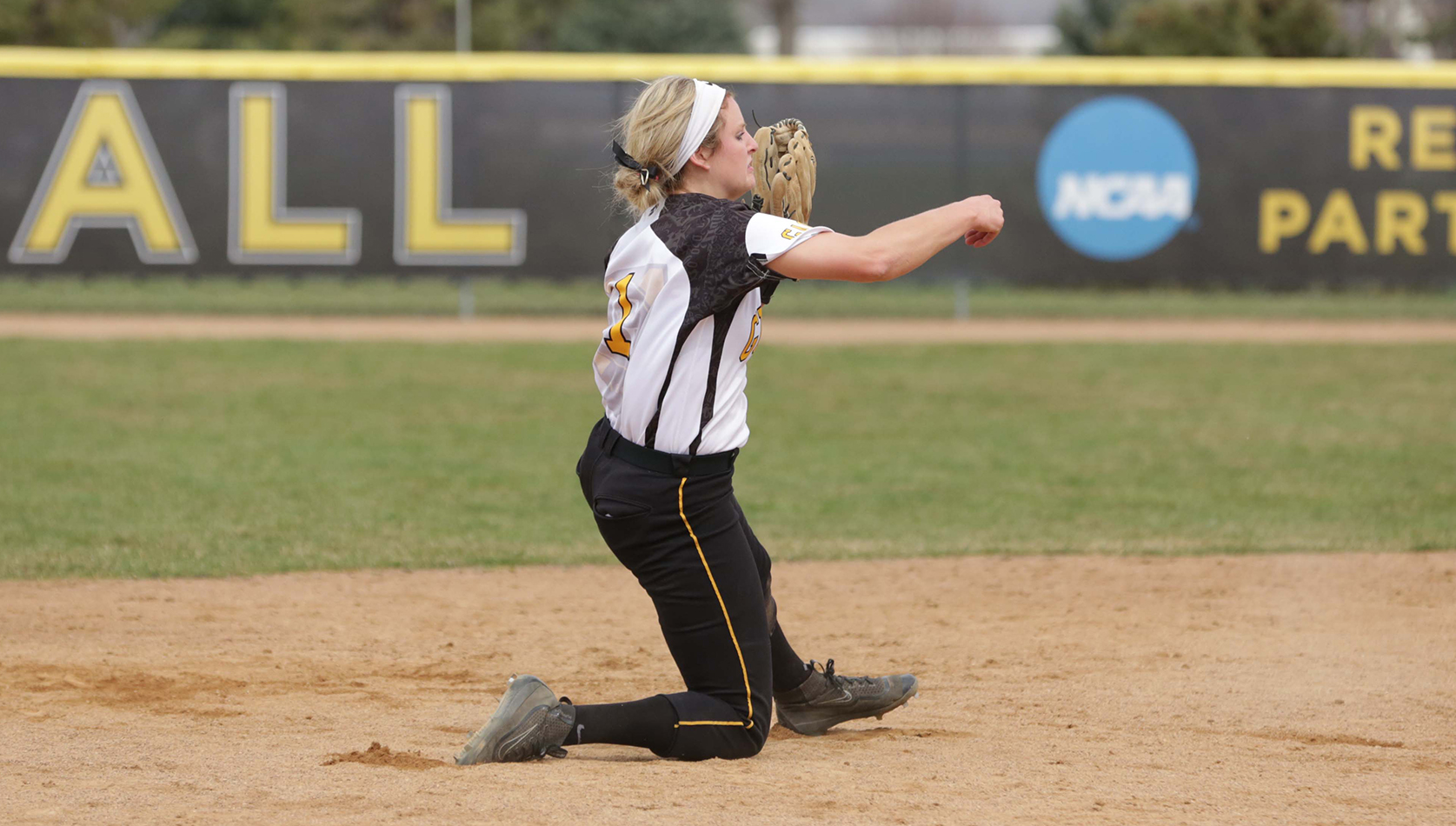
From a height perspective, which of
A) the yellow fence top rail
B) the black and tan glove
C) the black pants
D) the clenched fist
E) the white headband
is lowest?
the black pants

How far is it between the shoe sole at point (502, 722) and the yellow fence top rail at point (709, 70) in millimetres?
12299

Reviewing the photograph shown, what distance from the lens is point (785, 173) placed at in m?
4.14

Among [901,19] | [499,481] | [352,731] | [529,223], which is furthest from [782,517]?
[901,19]

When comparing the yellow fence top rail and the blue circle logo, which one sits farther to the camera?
the blue circle logo

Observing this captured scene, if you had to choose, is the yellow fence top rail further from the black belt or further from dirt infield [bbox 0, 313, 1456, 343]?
the black belt

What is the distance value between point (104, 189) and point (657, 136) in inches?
534

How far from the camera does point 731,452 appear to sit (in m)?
4.09

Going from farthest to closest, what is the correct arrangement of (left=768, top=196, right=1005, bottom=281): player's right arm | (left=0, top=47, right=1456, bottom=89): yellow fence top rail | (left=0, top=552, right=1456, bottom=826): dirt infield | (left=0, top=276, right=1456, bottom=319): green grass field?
1. (left=0, top=276, right=1456, bottom=319): green grass field
2. (left=0, top=47, right=1456, bottom=89): yellow fence top rail
3. (left=0, top=552, right=1456, bottom=826): dirt infield
4. (left=768, top=196, right=1005, bottom=281): player's right arm

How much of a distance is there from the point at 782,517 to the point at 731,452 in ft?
15.7

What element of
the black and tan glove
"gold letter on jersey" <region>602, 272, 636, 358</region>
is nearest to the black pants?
"gold letter on jersey" <region>602, 272, 636, 358</region>

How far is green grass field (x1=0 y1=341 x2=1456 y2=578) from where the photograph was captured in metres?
8.16

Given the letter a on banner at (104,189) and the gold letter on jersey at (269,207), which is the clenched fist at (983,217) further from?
the letter a on banner at (104,189)

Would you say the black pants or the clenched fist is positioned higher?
the clenched fist

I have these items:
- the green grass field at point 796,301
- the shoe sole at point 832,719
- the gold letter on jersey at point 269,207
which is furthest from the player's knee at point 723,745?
the green grass field at point 796,301
